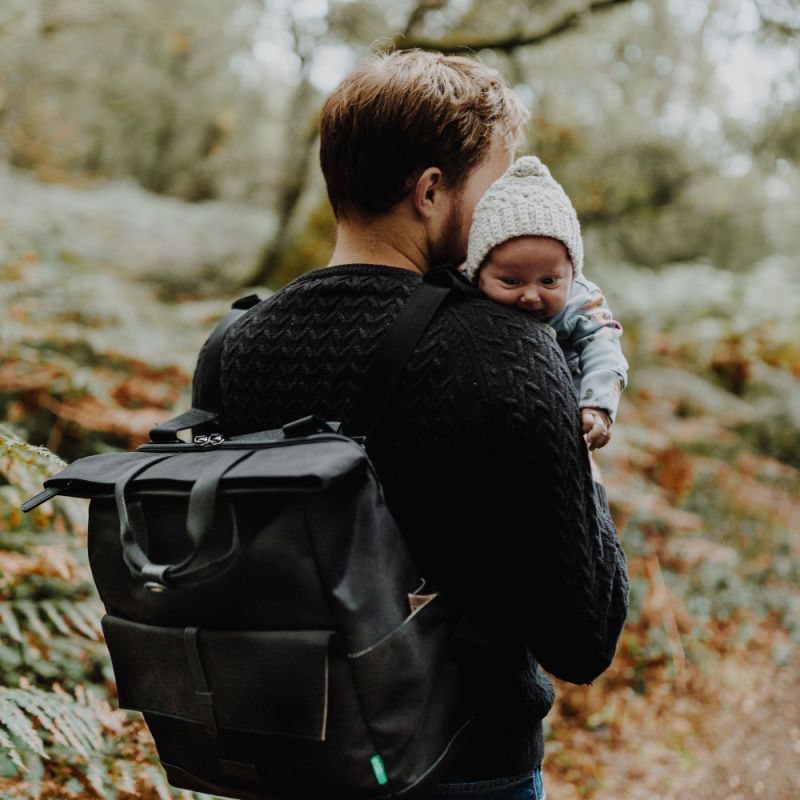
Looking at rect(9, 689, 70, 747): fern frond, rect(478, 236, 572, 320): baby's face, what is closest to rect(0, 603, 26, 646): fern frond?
rect(9, 689, 70, 747): fern frond

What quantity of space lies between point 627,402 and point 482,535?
5.76m

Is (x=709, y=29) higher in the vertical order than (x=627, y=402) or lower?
higher

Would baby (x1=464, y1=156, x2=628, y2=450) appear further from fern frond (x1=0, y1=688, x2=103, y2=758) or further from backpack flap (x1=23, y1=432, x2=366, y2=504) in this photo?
fern frond (x1=0, y1=688, x2=103, y2=758)

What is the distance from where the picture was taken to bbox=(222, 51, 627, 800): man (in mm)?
1309

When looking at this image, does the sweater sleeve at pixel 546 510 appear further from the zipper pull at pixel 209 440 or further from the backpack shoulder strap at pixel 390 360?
the zipper pull at pixel 209 440

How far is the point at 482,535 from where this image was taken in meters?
1.39

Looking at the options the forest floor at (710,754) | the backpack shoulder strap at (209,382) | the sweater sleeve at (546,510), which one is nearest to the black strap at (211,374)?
the backpack shoulder strap at (209,382)

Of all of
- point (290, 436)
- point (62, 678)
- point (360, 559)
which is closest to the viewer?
point (360, 559)

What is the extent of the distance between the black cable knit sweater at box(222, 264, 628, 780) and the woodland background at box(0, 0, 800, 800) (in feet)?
2.89

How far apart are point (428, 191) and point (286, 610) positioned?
2.75 ft

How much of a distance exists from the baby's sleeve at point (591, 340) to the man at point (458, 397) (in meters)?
0.25

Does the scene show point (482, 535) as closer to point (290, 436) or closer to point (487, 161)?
point (290, 436)

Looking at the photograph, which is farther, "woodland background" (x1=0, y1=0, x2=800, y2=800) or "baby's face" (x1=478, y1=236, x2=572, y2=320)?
"woodland background" (x1=0, y1=0, x2=800, y2=800)

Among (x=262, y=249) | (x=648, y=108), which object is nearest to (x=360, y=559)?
(x=262, y=249)
